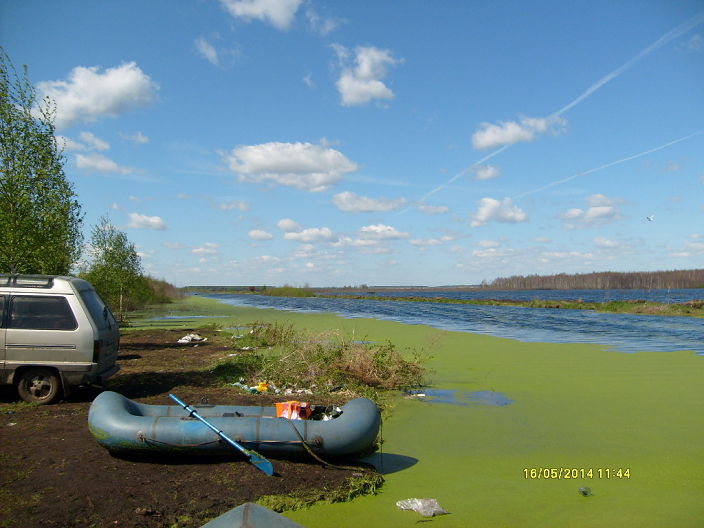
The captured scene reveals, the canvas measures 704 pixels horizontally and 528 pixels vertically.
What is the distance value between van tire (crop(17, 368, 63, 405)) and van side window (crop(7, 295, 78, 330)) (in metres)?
0.73

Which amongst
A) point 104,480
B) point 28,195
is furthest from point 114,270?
point 104,480

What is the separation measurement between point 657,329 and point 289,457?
2709 centimetres

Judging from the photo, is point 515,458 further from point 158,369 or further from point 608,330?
point 608,330

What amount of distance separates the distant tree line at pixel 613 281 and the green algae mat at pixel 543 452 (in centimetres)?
11309

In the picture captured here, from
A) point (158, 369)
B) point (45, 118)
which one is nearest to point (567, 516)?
point (158, 369)

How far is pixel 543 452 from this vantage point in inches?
303

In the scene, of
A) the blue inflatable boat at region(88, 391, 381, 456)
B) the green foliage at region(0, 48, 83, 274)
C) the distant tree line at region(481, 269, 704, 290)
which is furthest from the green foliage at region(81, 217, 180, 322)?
the distant tree line at region(481, 269, 704, 290)

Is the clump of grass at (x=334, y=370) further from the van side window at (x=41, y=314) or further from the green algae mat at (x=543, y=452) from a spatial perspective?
the van side window at (x=41, y=314)

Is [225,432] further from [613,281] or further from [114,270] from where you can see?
[613,281]

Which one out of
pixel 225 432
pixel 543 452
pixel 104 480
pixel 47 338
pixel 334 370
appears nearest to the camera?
pixel 104 480

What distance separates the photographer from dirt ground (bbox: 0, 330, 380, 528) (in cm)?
500

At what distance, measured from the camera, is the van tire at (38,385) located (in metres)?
8.65

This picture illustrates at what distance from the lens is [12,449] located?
644 cm

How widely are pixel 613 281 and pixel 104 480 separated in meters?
134
